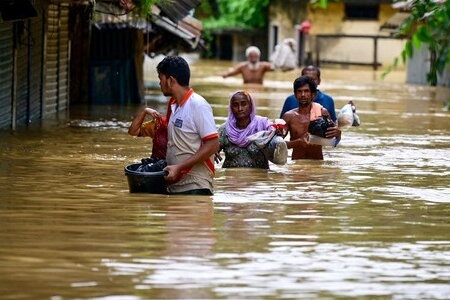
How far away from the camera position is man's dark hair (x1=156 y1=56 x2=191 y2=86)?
11.2 m

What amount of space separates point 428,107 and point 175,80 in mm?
19336

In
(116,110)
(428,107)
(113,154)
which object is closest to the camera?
(113,154)

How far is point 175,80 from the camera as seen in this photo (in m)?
11.2

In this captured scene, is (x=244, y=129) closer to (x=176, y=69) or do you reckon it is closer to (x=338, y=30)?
(x=176, y=69)

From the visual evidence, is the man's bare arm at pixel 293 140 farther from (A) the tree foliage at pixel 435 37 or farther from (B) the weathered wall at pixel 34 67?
(A) the tree foliage at pixel 435 37

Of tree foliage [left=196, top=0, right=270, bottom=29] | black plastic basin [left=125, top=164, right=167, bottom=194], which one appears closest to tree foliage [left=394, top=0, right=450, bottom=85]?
black plastic basin [left=125, top=164, right=167, bottom=194]

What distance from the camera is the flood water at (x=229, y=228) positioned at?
8195 mm

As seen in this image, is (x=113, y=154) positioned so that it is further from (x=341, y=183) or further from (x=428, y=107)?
(x=428, y=107)

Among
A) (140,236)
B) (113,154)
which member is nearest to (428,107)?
(113,154)

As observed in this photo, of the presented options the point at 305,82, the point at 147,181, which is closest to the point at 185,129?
the point at 147,181

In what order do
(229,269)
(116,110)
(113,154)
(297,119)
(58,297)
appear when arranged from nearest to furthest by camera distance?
(58,297) < (229,269) < (297,119) < (113,154) < (116,110)

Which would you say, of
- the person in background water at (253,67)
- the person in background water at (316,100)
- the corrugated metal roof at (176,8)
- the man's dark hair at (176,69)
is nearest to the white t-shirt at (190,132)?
the man's dark hair at (176,69)

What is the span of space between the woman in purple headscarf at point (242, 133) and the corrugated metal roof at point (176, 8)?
18.3 ft

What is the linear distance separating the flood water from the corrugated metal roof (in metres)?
3.01
